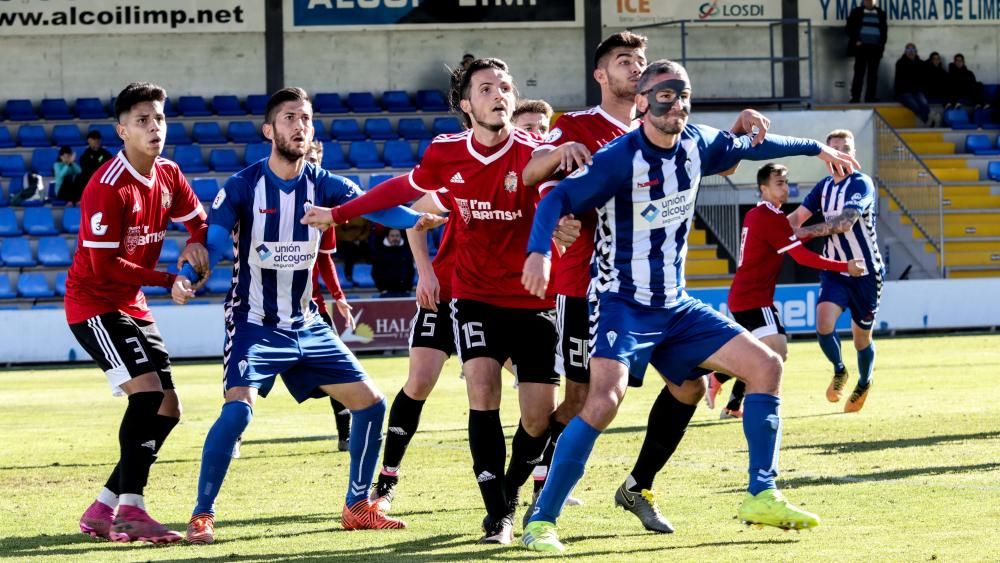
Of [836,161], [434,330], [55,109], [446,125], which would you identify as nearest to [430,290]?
[434,330]

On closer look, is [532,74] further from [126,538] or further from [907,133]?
[126,538]

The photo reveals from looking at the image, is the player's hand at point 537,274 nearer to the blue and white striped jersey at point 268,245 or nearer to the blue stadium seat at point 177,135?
the blue and white striped jersey at point 268,245

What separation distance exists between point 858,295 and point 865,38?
1888 centimetres

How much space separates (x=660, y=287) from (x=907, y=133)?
86.3 feet

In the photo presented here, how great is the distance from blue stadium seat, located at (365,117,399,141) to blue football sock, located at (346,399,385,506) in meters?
22.1

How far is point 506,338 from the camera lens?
24.0 ft

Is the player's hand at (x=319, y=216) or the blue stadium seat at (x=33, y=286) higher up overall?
the player's hand at (x=319, y=216)

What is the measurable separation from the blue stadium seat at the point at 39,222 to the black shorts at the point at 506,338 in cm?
2052

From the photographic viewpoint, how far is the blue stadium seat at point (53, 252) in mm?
25797

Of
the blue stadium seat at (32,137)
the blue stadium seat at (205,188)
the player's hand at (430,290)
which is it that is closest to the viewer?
the player's hand at (430,290)

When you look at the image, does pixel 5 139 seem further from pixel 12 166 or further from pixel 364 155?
pixel 364 155

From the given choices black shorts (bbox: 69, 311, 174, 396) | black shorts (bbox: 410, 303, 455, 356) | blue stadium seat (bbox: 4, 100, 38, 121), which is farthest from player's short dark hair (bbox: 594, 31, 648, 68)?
blue stadium seat (bbox: 4, 100, 38, 121)

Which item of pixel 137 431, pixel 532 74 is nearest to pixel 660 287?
pixel 137 431

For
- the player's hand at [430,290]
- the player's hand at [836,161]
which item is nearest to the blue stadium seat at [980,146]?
the player's hand at [836,161]
